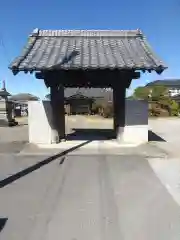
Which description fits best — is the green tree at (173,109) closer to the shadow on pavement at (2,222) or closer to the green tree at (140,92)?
the green tree at (140,92)

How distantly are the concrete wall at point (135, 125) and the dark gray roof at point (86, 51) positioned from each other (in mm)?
1920

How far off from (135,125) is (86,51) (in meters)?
3.44

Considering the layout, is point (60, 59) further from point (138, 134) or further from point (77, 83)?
point (138, 134)

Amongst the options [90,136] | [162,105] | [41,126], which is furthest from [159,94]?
[41,126]

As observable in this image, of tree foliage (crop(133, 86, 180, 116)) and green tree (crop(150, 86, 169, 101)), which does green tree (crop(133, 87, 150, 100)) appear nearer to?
green tree (crop(150, 86, 169, 101))

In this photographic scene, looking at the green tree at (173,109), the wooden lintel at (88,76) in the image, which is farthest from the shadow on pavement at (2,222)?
the green tree at (173,109)

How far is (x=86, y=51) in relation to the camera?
13781 mm

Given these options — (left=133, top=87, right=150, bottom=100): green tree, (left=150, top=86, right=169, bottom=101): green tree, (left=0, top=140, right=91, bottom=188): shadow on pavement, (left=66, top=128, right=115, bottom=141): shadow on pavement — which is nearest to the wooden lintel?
(left=66, top=128, right=115, bottom=141): shadow on pavement

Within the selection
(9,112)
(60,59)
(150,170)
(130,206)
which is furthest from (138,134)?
(9,112)

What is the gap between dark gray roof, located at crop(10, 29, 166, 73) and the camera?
12.1 m

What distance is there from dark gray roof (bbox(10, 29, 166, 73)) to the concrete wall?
192cm

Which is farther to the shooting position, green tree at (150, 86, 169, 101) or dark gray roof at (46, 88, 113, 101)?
dark gray roof at (46, 88, 113, 101)

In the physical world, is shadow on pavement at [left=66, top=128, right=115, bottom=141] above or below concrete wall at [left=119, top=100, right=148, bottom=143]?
below

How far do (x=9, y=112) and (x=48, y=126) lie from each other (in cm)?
1444
